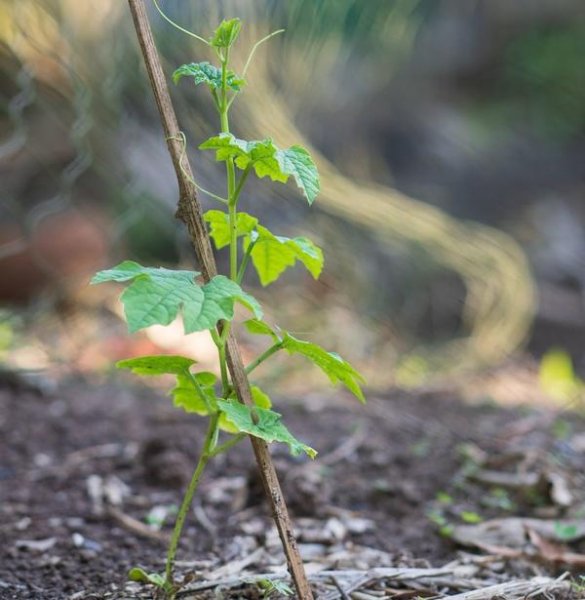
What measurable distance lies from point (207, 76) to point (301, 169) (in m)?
0.12

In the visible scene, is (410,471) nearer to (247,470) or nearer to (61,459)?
(247,470)

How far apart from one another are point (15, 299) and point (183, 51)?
1.08 metres

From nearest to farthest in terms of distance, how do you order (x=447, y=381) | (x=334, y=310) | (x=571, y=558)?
(x=571, y=558) → (x=447, y=381) → (x=334, y=310)

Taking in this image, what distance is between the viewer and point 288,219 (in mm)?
2764

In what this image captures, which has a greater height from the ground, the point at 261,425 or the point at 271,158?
the point at 271,158

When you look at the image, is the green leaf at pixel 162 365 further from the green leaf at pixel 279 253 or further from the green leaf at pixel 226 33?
the green leaf at pixel 226 33

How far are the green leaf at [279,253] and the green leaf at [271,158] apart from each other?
7 centimetres

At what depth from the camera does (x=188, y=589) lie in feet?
2.99

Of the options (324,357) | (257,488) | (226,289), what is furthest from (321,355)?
(257,488)

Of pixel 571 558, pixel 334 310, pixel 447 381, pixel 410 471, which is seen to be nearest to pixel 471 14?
pixel 334 310

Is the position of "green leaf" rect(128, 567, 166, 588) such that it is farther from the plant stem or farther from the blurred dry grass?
the blurred dry grass

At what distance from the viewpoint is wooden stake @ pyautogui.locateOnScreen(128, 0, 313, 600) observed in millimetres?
778

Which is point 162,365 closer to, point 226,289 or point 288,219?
point 226,289

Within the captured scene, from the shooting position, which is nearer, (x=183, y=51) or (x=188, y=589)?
(x=188, y=589)
